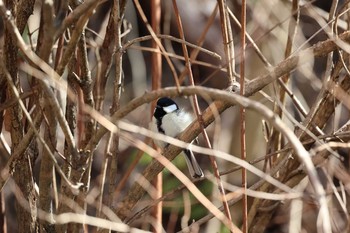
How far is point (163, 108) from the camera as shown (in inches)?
113

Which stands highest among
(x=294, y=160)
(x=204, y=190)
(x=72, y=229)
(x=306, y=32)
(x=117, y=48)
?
(x=306, y=32)

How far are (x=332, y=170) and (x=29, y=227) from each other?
834 mm

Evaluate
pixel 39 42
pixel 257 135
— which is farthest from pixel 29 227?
pixel 257 135

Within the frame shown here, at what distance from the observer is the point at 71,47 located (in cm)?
145

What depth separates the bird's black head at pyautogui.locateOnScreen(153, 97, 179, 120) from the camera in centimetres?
284

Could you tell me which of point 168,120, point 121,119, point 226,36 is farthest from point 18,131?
point 168,120

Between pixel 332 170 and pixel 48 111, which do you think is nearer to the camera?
pixel 48 111

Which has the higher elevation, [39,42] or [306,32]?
[306,32]

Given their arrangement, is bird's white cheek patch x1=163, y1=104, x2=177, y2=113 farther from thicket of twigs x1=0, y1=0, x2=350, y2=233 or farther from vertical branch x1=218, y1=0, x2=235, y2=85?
vertical branch x1=218, y1=0, x2=235, y2=85

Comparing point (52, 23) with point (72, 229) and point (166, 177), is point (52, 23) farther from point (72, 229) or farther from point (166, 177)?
point (166, 177)

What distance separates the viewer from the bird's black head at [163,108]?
112 inches

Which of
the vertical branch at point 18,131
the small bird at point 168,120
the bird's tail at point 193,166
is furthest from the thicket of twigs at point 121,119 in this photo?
the small bird at point 168,120

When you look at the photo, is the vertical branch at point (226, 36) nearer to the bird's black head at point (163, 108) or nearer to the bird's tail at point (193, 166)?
the bird's tail at point (193, 166)

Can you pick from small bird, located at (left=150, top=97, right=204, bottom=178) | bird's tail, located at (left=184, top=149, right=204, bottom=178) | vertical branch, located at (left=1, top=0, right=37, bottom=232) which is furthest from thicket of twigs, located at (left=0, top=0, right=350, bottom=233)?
small bird, located at (left=150, top=97, right=204, bottom=178)
